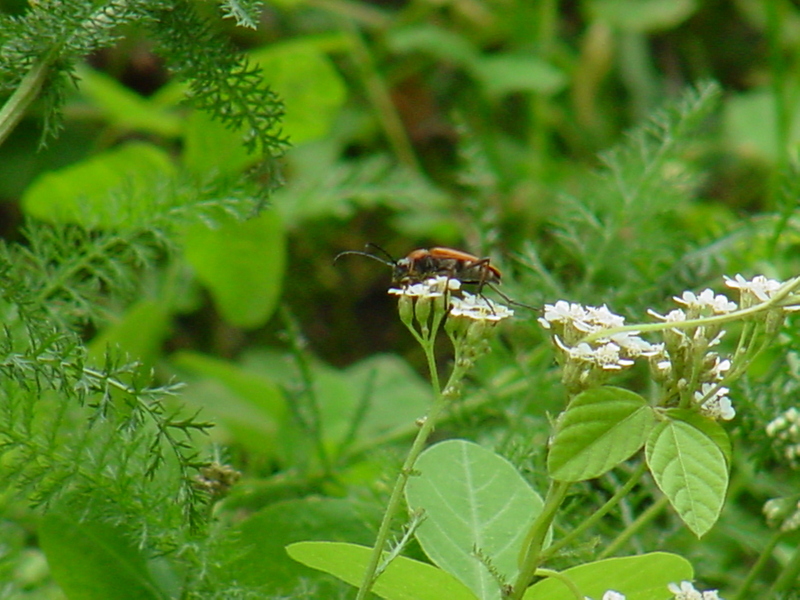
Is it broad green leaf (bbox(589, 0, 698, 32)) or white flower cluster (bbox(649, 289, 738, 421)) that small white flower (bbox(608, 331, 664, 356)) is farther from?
broad green leaf (bbox(589, 0, 698, 32))

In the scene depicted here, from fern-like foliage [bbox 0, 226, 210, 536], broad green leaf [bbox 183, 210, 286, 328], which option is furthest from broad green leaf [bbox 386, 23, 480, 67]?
fern-like foliage [bbox 0, 226, 210, 536]

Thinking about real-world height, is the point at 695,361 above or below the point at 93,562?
above

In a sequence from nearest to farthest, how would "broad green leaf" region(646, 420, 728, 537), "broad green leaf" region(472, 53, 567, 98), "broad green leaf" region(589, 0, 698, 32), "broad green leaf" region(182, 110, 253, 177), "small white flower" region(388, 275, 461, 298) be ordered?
"broad green leaf" region(646, 420, 728, 537)
"small white flower" region(388, 275, 461, 298)
"broad green leaf" region(182, 110, 253, 177)
"broad green leaf" region(472, 53, 567, 98)
"broad green leaf" region(589, 0, 698, 32)

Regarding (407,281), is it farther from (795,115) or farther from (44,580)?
(795,115)

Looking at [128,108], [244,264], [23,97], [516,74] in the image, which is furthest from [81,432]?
[516,74]

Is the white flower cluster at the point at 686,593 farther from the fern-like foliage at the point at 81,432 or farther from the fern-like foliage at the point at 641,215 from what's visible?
the fern-like foliage at the point at 641,215

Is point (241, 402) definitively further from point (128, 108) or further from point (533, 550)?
point (533, 550)
